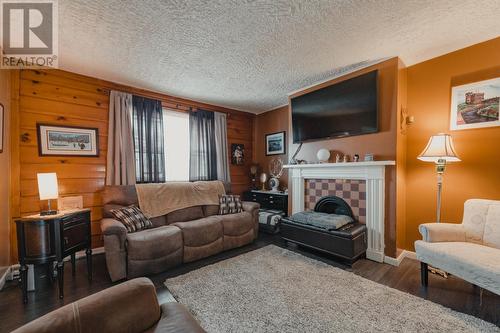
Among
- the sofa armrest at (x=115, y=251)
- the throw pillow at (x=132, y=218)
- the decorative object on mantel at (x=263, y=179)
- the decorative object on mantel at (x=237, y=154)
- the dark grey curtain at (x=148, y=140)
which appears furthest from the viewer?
the decorative object on mantel at (x=237, y=154)

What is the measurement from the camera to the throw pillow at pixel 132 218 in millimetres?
2615

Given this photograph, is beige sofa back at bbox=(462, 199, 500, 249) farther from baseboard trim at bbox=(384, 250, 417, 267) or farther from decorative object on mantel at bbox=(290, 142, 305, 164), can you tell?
decorative object on mantel at bbox=(290, 142, 305, 164)

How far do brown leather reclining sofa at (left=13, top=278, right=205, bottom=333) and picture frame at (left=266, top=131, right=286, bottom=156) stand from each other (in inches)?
147

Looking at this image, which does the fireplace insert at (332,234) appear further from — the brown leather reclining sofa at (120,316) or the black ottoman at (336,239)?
the brown leather reclining sofa at (120,316)

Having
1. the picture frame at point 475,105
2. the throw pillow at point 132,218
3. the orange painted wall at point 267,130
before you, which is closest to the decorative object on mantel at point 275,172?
the orange painted wall at point 267,130

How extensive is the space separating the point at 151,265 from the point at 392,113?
11.4ft

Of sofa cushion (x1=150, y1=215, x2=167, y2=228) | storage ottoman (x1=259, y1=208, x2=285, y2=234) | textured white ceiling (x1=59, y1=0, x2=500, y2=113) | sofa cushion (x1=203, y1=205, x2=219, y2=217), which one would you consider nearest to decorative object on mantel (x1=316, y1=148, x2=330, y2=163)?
textured white ceiling (x1=59, y1=0, x2=500, y2=113)

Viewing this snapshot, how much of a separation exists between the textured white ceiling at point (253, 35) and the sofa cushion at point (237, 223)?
2.12 m

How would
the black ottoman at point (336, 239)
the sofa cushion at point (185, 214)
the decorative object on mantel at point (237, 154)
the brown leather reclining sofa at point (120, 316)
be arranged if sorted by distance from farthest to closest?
1. the decorative object on mantel at point (237, 154)
2. the sofa cushion at point (185, 214)
3. the black ottoman at point (336, 239)
4. the brown leather reclining sofa at point (120, 316)

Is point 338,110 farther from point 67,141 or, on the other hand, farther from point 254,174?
point 67,141

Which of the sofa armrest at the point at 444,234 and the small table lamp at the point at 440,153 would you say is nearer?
the sofa armrest at the point at 444,234

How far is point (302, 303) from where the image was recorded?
6.08ft

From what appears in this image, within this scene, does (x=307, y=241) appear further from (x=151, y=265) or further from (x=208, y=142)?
(x=208, y=142)

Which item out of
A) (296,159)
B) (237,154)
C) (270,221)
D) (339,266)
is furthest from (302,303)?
(237,154)
